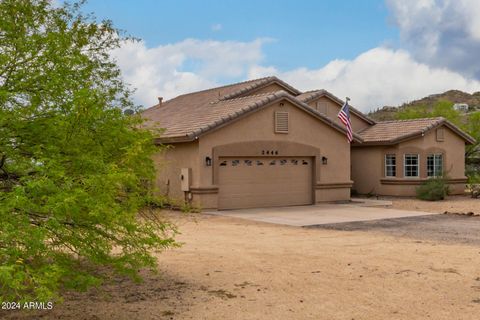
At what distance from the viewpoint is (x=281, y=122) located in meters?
24.4

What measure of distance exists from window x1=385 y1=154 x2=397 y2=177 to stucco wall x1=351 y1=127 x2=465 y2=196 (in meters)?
0.18

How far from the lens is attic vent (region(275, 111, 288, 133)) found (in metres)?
24.3

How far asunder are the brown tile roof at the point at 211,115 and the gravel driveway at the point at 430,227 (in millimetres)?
6539

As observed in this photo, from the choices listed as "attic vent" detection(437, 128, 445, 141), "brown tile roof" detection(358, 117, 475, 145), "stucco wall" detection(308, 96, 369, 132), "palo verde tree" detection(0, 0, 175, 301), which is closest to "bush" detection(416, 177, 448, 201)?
"brown tile roof" detection(358, 117, 475, 145)

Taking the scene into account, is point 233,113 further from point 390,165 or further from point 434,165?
point 434,165

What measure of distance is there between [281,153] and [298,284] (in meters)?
14.9

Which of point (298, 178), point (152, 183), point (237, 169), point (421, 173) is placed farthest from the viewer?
point (421, 173)

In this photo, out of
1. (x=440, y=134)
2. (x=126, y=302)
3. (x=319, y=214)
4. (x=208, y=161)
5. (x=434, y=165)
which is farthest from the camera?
(x=440, y=134)

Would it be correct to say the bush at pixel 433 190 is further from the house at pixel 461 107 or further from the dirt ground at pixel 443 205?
the house at pixel 461 107

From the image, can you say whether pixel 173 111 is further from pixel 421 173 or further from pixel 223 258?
pixel 223 258

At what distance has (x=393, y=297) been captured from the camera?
352 inches

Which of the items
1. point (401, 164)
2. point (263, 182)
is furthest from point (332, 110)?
point (263, 182)

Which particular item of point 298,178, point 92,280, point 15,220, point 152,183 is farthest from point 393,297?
point 298,178

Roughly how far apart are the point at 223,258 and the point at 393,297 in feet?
13.6
